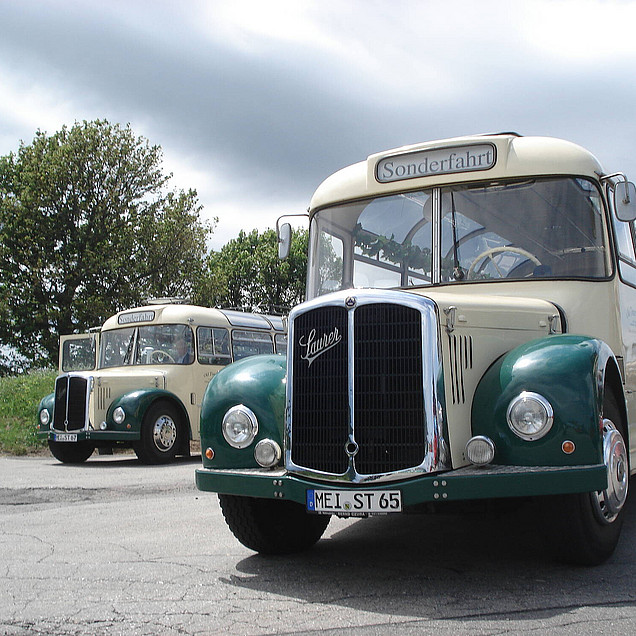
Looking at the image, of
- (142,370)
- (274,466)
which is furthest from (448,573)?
(142,370)

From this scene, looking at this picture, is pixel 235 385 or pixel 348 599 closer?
pixel 348 599

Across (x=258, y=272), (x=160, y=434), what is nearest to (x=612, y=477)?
(x=160, y=434)

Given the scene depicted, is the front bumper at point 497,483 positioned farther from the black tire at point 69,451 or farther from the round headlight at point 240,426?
the black tire at point 69,451

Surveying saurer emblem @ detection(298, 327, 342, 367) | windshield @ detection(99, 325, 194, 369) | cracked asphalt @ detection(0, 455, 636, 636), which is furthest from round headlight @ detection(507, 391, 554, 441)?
windshield @ detection(99, 325, 194, 369)

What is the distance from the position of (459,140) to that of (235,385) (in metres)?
2.53

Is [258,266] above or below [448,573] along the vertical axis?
above

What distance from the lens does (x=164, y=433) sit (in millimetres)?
13984

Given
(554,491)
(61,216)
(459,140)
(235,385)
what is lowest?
(554,491)

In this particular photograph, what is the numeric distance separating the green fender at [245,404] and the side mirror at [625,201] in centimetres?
257

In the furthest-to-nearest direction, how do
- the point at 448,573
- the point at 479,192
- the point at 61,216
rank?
the point at 61,216, the point at 479,192, the point at 448,573

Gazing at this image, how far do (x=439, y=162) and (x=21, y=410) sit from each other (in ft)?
50.7

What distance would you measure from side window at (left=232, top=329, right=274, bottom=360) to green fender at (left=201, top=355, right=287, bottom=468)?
34.4ft

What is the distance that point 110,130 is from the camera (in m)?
29.4

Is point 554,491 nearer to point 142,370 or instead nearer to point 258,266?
point 142,370
